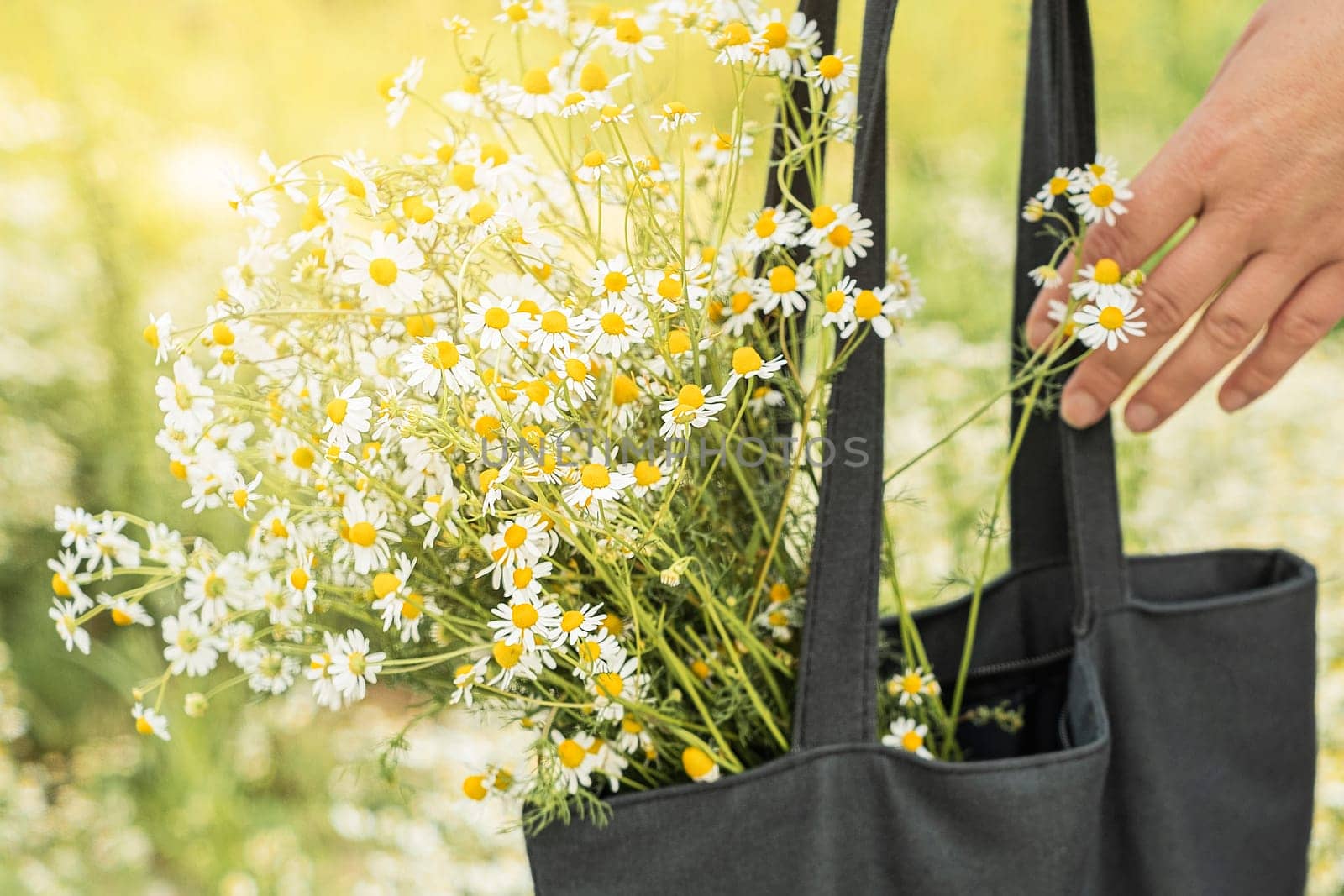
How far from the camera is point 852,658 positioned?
0.64 meters

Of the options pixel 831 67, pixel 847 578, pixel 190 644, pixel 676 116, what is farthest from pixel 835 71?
pixel 190 644

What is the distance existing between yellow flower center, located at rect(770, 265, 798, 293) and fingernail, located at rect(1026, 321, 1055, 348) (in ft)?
1.00

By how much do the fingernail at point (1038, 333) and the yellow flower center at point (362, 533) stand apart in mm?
537

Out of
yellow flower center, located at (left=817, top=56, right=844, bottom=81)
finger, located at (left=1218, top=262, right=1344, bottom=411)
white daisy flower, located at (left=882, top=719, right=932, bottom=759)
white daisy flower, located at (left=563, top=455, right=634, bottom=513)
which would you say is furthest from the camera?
finger, located at (left=1218, top=262, right=1344, bottom=411)

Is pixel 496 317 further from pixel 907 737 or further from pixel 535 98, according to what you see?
pixel 907 737

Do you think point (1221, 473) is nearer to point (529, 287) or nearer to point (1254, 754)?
point (1254, 754)

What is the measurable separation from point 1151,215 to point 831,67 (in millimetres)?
329

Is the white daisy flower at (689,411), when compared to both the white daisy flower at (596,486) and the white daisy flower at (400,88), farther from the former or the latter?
the white daisy flower at (400,88)

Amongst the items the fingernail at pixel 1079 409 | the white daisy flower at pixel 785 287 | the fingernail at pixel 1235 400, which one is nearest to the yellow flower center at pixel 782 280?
the white daisy flower at pixel 785 287

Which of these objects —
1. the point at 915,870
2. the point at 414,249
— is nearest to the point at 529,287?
the point at 414,249

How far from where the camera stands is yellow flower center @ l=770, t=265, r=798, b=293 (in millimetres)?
571

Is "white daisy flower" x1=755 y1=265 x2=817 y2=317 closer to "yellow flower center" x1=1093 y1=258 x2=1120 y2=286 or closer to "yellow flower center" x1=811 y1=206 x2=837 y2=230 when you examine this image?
"yellow flower center" x1=811 y1=206 x2=837 y2=230

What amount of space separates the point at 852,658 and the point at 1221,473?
144cm

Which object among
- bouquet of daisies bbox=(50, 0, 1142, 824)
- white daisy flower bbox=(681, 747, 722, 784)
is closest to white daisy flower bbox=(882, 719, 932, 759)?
bouquet of daisies bbox=(50, 0, 1142, 824)
